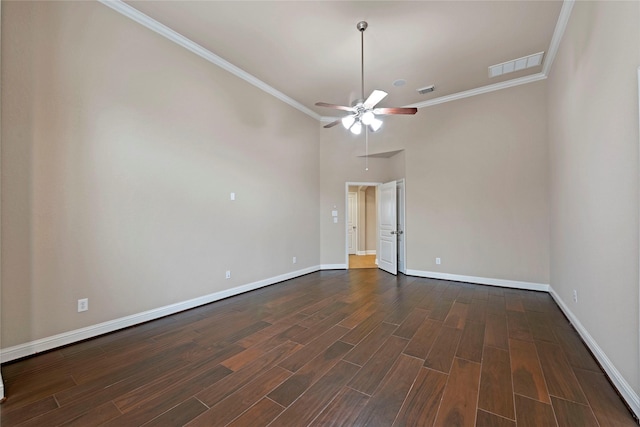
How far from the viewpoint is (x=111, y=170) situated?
2.81 metres

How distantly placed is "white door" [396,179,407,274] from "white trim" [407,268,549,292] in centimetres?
25

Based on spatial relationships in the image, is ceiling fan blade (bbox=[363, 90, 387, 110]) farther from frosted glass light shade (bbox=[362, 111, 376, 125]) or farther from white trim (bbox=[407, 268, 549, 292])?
white trim (bbox=[407, 268, 549, 292])

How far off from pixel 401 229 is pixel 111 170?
515 cm

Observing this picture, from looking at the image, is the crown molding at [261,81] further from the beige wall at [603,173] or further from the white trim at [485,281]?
the white trim at [485,281]

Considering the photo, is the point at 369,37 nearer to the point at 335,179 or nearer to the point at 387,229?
the point at 335,179

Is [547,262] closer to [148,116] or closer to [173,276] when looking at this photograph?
[173,276]

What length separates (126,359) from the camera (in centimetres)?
233

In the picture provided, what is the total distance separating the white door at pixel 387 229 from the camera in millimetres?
5738

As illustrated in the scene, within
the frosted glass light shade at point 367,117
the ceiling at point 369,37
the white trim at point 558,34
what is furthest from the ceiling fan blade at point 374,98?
the white trim at point 558,34

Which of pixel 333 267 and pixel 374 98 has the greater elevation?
pixel 374 98

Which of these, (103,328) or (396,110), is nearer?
(103,328)

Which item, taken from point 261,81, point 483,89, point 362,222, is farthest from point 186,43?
point 362,222

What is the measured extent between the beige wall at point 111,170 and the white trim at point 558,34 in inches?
165

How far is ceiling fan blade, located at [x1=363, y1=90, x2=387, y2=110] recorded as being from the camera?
300cm
